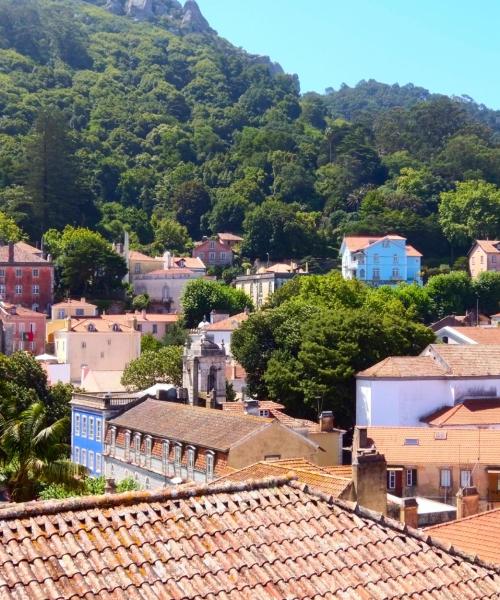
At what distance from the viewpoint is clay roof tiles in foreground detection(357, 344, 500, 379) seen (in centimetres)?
5112

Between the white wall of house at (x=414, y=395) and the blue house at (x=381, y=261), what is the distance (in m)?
50.9

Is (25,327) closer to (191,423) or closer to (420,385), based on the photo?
(420,385)

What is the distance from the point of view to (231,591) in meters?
9.44

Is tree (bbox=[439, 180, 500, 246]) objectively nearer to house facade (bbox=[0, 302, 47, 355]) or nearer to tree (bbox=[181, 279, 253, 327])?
tree (bbox=[181, 279, 253, 327])

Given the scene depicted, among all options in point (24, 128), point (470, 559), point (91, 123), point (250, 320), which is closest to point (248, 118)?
point (91, 123)

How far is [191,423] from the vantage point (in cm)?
4056

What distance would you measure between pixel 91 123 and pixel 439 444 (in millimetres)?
132838

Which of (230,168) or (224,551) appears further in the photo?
(230,168)

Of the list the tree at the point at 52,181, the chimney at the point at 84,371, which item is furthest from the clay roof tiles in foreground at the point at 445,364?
the tree at the point at 52,181

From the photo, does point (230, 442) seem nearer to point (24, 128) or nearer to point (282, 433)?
point (282, 433)

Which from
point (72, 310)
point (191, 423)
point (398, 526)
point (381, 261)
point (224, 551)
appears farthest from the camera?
point (381, 261)

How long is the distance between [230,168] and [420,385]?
101m

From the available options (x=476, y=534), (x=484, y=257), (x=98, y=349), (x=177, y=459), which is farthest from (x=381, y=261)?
(x=476, y=534)

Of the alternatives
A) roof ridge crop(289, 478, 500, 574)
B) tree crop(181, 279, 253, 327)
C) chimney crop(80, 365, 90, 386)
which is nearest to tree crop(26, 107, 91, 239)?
tree crop(181, 279, 253, 327)
